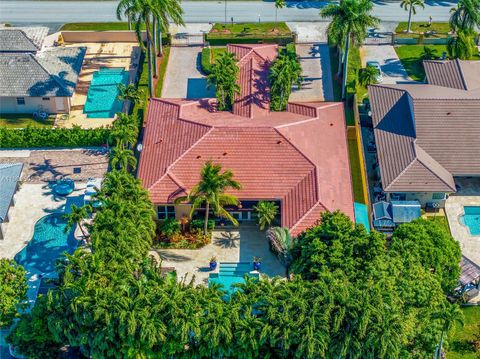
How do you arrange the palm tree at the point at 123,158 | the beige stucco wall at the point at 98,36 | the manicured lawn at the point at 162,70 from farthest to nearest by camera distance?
the beige stucco wall at the point at 98,36 → the manicured lawn at the point at 162,70 → the palm tree at the point at 123,158

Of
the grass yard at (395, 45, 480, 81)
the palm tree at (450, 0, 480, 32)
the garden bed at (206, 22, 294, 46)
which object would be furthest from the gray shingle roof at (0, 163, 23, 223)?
the palm tree at (450, 0, 480, 32)

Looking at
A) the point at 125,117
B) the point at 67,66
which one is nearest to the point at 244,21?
the point at 67,66

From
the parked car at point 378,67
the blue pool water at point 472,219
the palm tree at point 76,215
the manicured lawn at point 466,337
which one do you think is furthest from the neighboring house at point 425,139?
the palm tree at point 76,215

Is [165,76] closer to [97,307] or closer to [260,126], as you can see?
[260,126]

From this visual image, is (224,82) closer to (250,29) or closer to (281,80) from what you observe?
(281,80)

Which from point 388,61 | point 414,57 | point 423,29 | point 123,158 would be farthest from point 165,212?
point 423,29

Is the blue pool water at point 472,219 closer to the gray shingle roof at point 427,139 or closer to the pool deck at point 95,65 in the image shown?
the gray shingle roof at point 427,139
